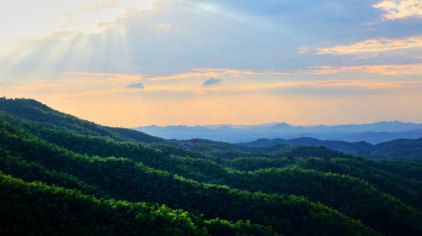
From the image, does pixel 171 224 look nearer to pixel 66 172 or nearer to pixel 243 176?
pixel 66 172

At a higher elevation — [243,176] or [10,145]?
[10,145]

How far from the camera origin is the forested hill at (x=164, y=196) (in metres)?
28.1

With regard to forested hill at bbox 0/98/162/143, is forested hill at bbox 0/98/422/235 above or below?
below

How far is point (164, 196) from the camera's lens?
4259 cm

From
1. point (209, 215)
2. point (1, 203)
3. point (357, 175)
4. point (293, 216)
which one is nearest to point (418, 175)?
point (357, 175)

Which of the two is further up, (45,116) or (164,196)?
(45,116)

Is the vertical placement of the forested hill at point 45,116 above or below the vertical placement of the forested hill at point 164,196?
above

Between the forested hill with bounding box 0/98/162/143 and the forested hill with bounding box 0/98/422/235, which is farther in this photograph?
the forested hill with bounding box 0/98/162/143

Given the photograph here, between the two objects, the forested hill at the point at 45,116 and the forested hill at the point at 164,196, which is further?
the forested hill at the point at 45,116

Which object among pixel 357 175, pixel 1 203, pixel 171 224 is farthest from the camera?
pixel 357 175

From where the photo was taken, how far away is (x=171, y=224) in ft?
Answer: 100

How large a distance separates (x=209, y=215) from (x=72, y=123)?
70.3 metres

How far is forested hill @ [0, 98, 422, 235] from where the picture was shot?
28109mm

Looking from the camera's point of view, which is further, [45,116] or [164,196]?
[45,116]
